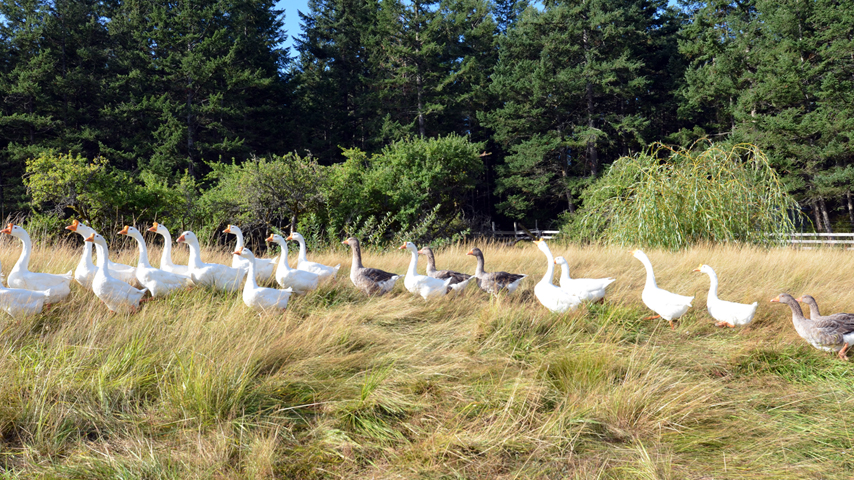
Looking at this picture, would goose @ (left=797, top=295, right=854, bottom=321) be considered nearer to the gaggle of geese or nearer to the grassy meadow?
the gaggle of geese

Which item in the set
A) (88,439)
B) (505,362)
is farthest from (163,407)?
(505,362)

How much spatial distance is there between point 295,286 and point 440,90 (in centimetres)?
2564

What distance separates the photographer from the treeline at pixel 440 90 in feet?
74.1

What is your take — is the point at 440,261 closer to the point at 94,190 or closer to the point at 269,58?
the point at 94,190

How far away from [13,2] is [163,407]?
30.8 m

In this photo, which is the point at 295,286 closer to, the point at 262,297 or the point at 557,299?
the point at 262,297

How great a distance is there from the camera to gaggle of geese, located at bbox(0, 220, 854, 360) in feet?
13.0

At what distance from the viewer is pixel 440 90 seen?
29.2 m

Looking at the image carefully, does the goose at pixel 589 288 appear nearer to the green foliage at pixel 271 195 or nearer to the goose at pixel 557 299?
the goose at pixel 557 299

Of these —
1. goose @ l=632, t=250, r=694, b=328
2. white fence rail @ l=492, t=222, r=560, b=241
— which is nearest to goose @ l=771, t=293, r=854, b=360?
goose @ l=632, t=250, r=694, b=328

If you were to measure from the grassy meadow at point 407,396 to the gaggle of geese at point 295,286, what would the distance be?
18 cm

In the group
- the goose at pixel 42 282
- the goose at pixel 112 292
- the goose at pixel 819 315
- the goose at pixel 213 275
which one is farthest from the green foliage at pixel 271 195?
the goose at pixel 819 315

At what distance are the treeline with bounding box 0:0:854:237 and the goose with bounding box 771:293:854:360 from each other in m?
13.6

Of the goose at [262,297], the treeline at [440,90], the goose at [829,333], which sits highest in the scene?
the treeline at [440,90]
